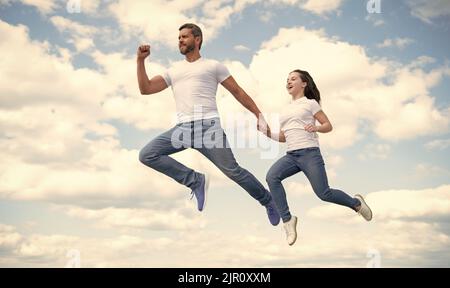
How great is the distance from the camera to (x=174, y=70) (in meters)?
8.79

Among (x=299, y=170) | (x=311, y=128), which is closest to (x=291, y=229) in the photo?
(x=299, y=170)

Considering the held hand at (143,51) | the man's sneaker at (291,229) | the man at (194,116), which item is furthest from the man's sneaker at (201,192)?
the held hand at (143,51)

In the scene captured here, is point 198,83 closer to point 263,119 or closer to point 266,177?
point 263,119

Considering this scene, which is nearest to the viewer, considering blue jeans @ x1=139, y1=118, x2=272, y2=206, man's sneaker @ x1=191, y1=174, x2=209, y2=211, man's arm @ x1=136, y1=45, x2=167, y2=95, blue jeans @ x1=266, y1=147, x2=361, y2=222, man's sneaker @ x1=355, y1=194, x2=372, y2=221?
blue jeans @ x1=139, y1=118, x2=272, y2=206

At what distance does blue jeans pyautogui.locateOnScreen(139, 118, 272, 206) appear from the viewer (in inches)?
330

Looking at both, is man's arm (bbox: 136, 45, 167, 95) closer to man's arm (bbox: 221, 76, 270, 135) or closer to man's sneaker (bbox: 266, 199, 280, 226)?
man's arm (bbox: 221, 76, 270, 135)

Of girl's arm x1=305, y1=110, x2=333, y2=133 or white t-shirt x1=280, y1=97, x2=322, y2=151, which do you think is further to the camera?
white t-shirt x1=280, y1=97, x2=322, y2=151

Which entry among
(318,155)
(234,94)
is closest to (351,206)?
(318,155)

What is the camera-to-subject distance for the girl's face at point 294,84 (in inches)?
357

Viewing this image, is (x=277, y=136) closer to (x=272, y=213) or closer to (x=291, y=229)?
(x=272, y=213)

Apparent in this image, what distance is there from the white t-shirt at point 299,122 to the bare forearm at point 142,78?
2.16m

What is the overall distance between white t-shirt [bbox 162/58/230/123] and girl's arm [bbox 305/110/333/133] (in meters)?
1.45

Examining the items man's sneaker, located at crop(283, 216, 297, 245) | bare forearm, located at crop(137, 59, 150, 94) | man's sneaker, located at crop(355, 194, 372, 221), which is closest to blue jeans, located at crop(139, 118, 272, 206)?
man's sneaker, located at crop(283, 216, 297, 245)

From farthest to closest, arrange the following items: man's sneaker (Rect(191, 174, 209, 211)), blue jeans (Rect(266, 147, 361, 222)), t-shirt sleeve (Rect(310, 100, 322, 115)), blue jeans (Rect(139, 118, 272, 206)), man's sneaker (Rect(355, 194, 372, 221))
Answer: man's sneaker (Rect(355, 194, 372, 221)) < man's sneaker (Rect(191, 174, 209, 211)) < t-shirt sleeve (Rect(310, 100, 322, 115)) < blue jeans (Rect(266, 147, 361, 222)) < blue jeans (Rect(139, 118, 272, 206))
